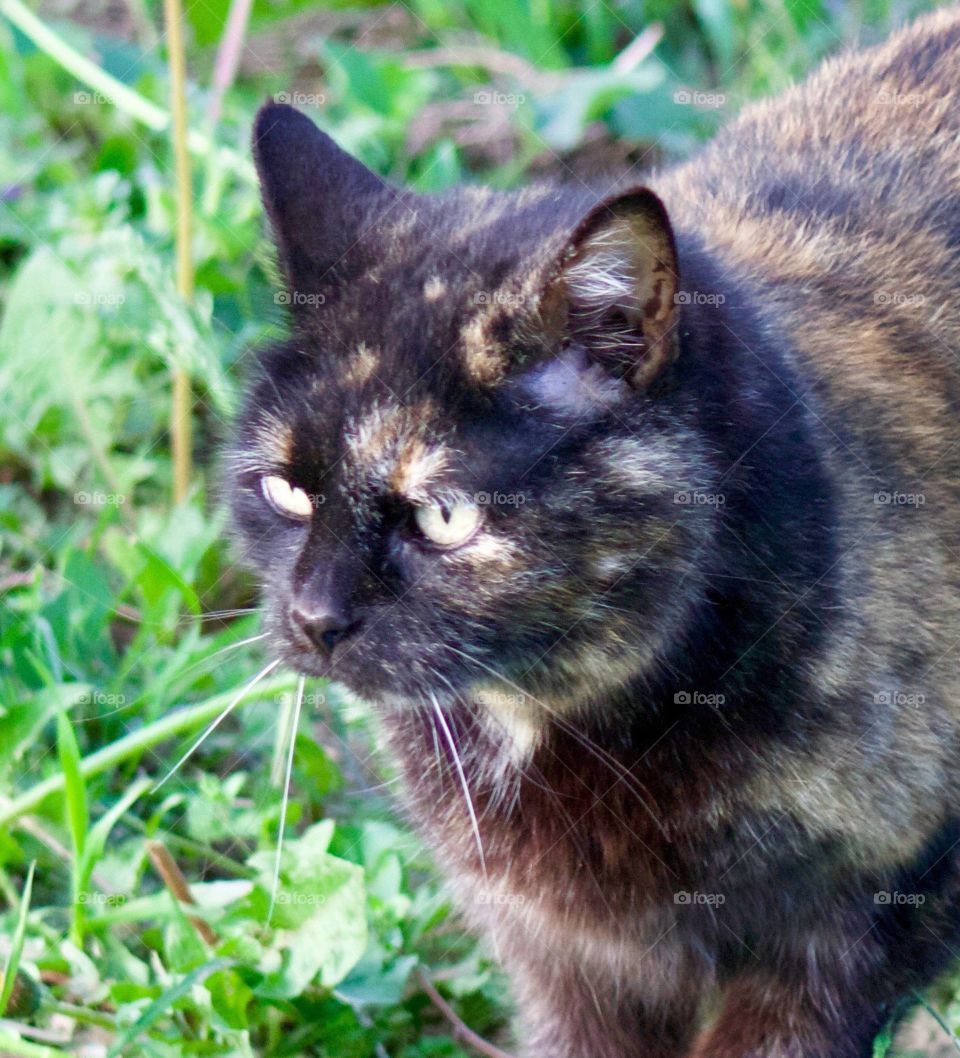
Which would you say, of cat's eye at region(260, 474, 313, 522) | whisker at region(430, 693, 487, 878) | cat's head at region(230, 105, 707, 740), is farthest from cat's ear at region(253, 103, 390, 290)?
whisker at region(430, 693, 487, 878)

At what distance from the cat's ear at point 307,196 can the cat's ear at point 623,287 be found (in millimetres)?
459

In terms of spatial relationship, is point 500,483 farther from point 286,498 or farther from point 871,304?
point 871,304

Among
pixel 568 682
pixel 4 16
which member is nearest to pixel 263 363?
pixel 568 682

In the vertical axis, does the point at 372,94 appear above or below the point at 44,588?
above

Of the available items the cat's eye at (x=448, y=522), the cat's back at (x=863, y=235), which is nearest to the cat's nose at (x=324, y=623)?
the cat's eye at (x=448, y=522)

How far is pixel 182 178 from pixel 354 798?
1490 millimetres

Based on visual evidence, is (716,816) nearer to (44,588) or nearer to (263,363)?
(263,363)

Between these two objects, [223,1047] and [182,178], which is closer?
[223,1047]

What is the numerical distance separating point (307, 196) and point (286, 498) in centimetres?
49

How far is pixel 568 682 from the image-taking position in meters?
2.12

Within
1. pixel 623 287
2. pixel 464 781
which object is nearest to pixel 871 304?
pixel 623 287

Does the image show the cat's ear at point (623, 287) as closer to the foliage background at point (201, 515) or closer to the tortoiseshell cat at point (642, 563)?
the tortoiseshell cat at point (642, 563)

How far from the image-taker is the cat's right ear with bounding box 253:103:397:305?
2.26 meters

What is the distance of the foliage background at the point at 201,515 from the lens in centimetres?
259
